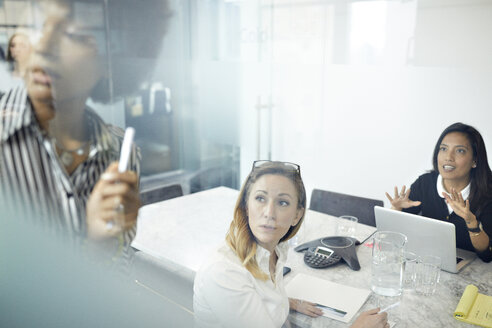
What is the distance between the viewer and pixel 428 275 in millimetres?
1291

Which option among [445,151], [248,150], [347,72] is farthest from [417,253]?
[347,72]

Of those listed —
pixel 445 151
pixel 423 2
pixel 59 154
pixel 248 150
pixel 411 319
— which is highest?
pixel 423 2

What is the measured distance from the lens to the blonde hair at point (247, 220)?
0.95 meters

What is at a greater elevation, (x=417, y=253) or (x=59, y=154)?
(x=59, y=154)

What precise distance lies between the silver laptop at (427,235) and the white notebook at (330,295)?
30 centimetres

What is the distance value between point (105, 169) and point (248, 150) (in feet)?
1.97

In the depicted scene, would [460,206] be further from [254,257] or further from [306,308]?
[254,257]

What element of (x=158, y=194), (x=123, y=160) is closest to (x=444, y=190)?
(x=158, y=194)

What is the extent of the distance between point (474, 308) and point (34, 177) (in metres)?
1.17

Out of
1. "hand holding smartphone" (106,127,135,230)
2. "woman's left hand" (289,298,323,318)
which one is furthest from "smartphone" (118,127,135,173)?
"woman's left hand" (289,298,323,318)

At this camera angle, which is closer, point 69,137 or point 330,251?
point 69,137

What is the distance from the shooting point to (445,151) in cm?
173

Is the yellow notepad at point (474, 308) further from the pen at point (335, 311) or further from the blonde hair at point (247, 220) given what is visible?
the blonde hair at point (247, 220)

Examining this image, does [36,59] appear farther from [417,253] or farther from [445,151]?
[445,151]
